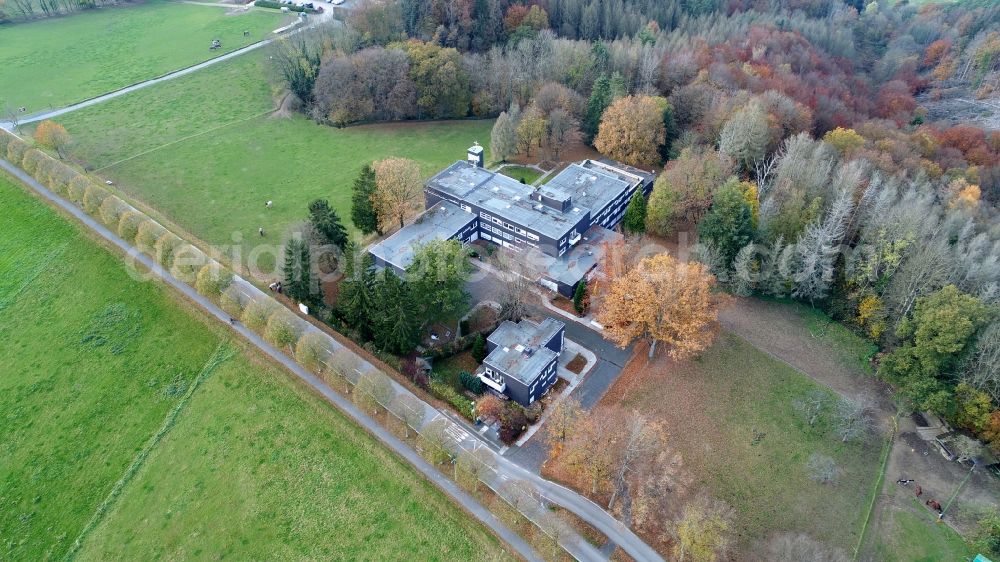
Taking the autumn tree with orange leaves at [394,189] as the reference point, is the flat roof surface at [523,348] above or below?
below

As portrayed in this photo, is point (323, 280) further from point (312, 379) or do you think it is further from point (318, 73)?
point (318, 73)

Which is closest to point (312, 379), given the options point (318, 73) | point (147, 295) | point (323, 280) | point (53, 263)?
point (323, 280)

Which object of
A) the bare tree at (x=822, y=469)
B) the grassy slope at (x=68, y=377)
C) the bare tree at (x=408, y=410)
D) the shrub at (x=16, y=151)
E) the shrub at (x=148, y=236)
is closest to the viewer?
the bare tree at (x=822, y=469)

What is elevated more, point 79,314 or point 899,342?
point 899,342

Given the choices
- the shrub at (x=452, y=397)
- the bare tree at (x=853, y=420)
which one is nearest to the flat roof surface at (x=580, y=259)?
the shrub at (x=452, y=397)

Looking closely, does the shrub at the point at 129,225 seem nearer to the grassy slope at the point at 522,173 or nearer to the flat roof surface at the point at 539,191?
the flat roof surface at the point at 539,191

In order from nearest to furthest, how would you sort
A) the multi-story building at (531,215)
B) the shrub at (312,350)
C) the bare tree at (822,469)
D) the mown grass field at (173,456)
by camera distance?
the mown grass field at (173,456), the bare tree at (822,469), the shrub at (312,350), the multi-story building at (531,215)
